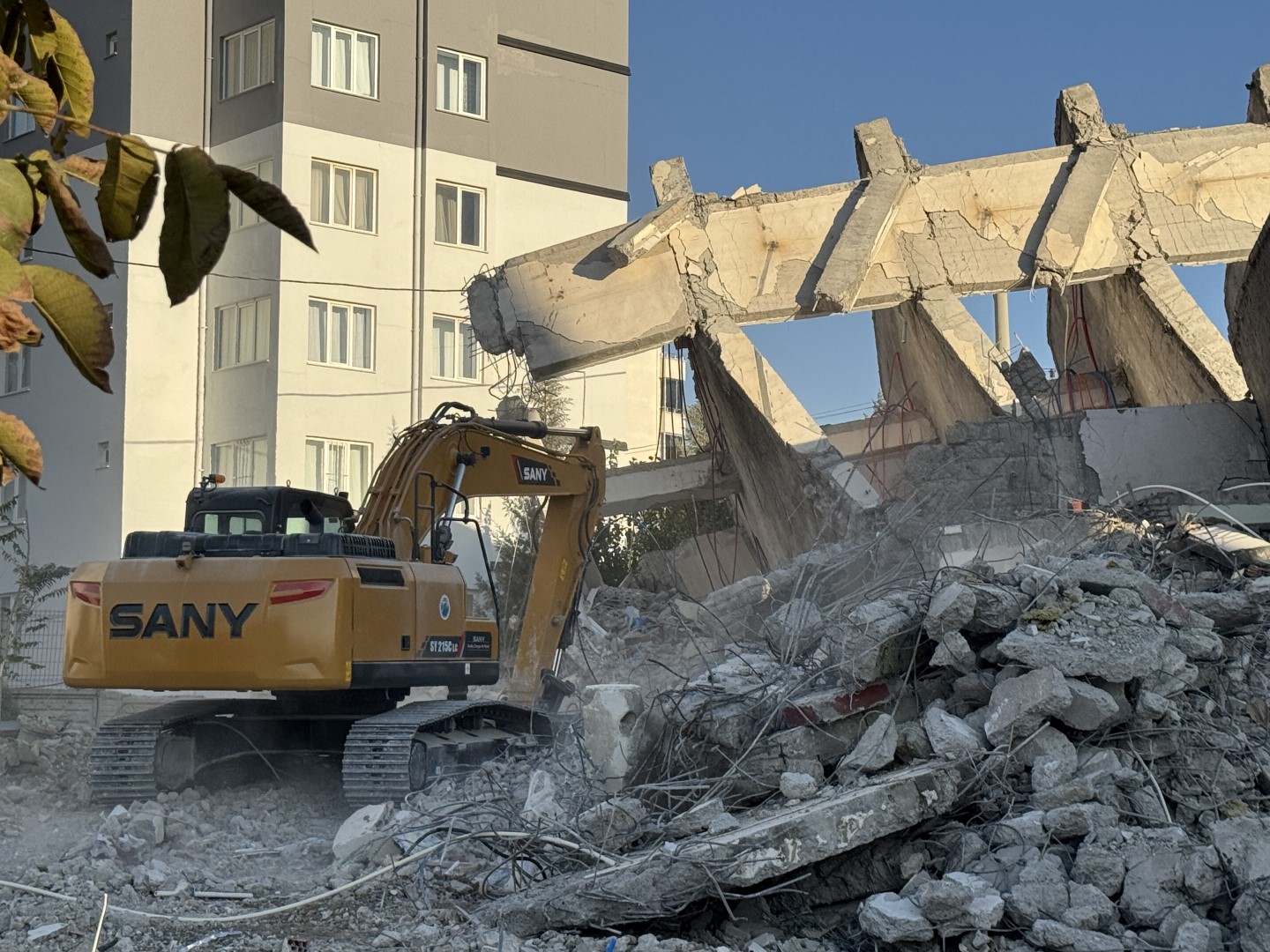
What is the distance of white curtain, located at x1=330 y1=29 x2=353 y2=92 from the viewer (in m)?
26.2

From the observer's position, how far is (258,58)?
1030 inches

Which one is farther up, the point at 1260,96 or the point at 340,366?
the point at 1260,96

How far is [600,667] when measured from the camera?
1284 centimetres

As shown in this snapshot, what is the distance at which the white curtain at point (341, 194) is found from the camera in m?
25.9

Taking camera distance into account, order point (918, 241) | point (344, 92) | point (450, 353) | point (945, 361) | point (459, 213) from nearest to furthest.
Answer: point (918, 241), point (945, 361), point (344, 92), point (450, 353), point (459, 213)

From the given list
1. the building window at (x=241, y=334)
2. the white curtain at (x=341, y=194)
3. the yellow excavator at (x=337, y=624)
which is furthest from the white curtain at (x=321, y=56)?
the yellow excavator at (x=337, y=624)

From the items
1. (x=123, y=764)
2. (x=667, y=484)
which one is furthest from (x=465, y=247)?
(x=123, y=764)

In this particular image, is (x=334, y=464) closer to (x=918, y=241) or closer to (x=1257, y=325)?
(x=918, y=241)

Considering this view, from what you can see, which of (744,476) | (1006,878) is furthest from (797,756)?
(744,476)

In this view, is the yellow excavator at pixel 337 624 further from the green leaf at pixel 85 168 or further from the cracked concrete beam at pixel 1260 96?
the cracked concrete beam at pixel 1260 96

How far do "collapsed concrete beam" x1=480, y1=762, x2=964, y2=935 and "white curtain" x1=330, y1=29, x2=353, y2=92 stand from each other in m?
22.7

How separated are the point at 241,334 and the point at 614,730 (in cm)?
2021

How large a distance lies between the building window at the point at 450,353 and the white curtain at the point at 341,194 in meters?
2.47

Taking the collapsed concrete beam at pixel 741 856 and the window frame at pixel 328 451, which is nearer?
the collapsed concrete beam at pixel 741 856
